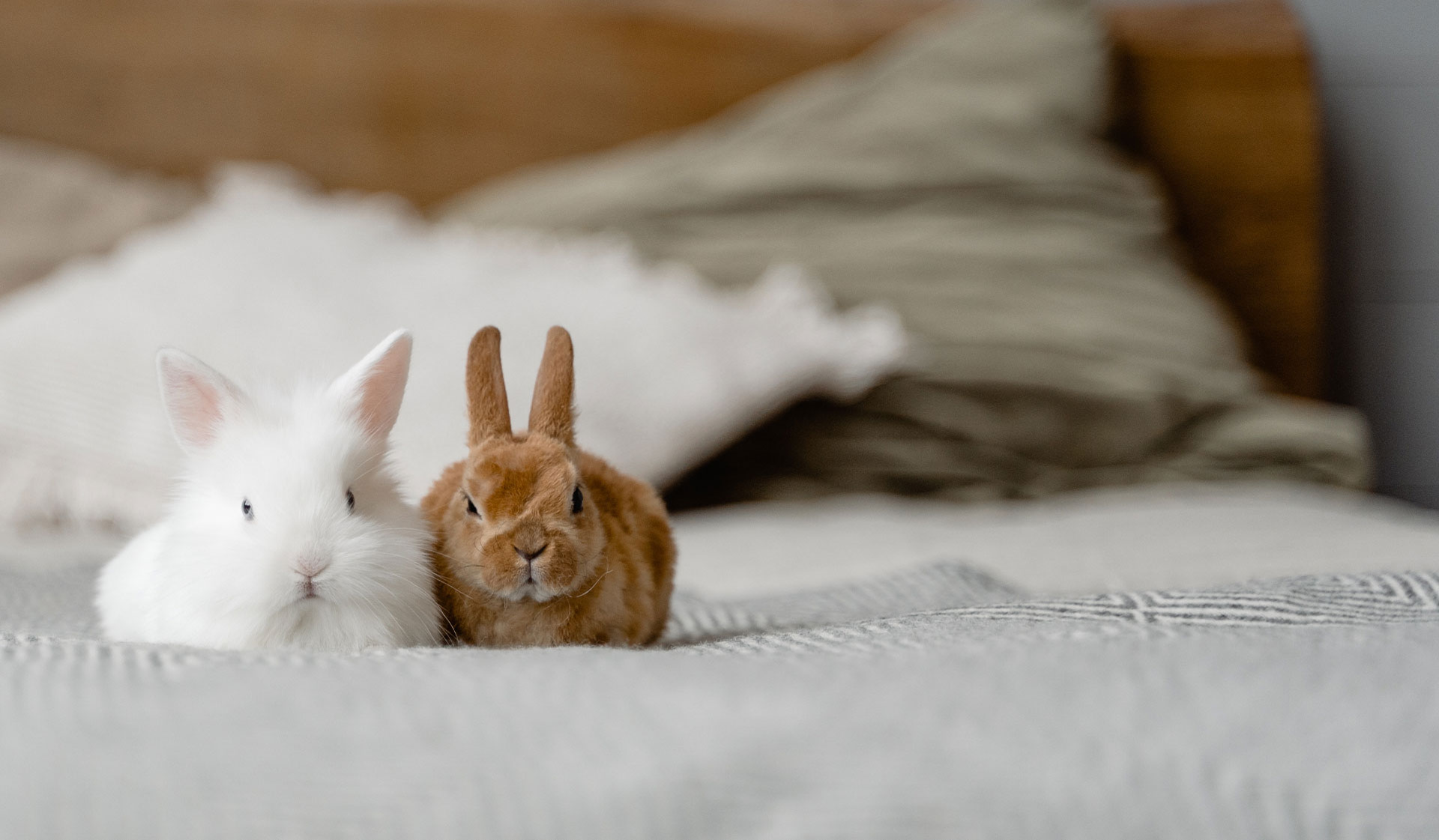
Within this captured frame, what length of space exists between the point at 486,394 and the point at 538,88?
1.30 meters

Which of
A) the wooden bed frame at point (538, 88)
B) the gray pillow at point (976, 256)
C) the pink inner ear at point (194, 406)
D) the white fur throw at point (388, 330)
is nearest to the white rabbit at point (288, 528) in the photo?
the pink inner ear at point (194, 406)

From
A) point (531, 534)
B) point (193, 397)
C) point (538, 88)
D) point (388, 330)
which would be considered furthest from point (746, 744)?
point (538, 88)

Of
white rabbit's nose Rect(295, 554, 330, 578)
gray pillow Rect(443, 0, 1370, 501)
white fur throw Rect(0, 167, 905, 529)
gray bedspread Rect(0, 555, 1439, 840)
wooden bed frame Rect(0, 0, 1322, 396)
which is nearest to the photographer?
gray bedspread Rect(0, 555, 1439, 840)

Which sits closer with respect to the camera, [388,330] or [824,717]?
[824,717]

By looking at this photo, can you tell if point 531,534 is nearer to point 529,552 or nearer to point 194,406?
point 529,552

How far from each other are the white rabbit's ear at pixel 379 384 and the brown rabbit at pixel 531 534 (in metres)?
0.03

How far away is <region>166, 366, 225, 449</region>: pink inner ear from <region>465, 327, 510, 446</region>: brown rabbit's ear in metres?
0.09

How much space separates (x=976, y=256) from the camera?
1.33 m

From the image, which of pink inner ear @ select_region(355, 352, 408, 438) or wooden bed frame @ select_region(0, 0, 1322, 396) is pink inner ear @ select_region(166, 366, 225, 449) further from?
wooden bed frame @ select_region(0, 0, 1322, 396)

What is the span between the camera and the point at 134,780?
0.89 feet

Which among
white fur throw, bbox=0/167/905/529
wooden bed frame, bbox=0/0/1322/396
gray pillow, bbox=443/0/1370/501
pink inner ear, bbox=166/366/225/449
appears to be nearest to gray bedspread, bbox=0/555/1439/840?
pink inner ear, bbox=166/366/225/449

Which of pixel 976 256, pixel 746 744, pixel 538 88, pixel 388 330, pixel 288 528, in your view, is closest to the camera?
pixel 746 744

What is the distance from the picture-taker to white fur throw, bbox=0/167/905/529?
0.95 m

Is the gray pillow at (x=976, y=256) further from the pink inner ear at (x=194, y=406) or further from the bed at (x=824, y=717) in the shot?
the pink inner ear at (x=194, y=406)
